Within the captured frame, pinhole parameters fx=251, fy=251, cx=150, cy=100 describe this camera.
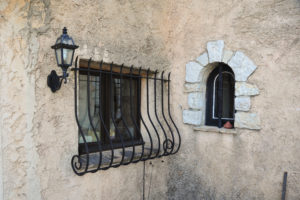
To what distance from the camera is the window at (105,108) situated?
2600mm

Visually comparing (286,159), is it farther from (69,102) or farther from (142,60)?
(69,102)

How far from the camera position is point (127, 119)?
123 inches

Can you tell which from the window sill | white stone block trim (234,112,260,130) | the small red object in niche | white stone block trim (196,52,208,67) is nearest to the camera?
white stone block trim (234,112,260,130)

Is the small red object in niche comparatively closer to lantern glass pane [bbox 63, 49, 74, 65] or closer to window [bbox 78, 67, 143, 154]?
window [bbox 78, 67, 143, 154]

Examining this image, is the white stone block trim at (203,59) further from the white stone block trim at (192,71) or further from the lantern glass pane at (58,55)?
the lantern glass pane at (58,55)

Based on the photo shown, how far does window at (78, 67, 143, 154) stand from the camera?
102 inches

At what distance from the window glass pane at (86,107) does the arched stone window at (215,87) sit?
3.47 feet

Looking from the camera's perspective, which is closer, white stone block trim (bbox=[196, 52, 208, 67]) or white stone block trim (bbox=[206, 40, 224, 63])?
white stone block trim (bbox=[206, 40, 224, 63])

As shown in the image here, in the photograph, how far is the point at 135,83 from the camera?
125 inches

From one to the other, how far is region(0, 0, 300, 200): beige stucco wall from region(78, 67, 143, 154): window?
27cm

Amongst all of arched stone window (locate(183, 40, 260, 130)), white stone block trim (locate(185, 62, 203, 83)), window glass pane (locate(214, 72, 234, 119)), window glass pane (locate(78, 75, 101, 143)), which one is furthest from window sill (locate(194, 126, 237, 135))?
window glass pane (locate(78, 75, 101, 143))

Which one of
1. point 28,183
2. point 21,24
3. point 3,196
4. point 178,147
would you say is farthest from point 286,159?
point 21,24

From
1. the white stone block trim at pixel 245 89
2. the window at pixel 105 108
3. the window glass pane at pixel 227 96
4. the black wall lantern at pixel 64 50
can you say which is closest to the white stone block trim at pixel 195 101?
the window glass pane at pixel 227 96

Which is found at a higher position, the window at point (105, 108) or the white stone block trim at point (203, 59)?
the white stone block trim at point (203, 59)
